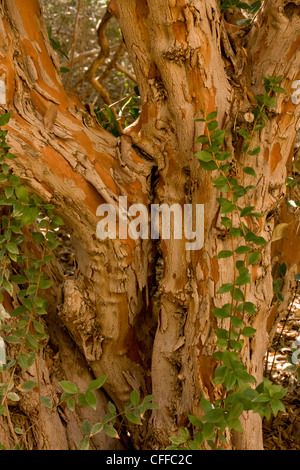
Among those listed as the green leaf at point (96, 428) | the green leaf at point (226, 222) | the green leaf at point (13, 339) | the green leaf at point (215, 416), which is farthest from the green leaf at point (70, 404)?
the green leaf at point (226, 222)

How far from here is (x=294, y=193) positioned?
2.11 m

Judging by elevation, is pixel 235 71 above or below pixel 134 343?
above

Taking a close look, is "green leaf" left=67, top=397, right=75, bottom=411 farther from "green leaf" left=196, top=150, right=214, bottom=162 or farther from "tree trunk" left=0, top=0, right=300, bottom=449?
"green leaf" left=196, top=150, right=214, bottom=162

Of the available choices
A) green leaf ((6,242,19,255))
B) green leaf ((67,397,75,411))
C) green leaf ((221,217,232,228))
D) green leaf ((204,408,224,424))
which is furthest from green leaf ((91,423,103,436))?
green leaf ((221,217,232,228))

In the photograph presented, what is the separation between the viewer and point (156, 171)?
173 centimetres

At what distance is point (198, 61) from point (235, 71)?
7.2 inches

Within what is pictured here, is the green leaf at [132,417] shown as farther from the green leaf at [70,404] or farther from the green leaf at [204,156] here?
the green leaf at [204,156]

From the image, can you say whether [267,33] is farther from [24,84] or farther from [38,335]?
[38,335]

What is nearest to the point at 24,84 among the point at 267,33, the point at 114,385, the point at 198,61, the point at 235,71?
the point at 198,61

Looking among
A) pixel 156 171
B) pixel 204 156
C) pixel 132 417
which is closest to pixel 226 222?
pixel 204 156

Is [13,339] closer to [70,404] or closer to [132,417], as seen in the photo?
[70,404]

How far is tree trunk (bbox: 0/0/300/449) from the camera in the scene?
5.16 feet

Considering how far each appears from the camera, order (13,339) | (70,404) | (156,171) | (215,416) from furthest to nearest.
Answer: (156,171)
(13,339)
(70,404)
(215,416)
